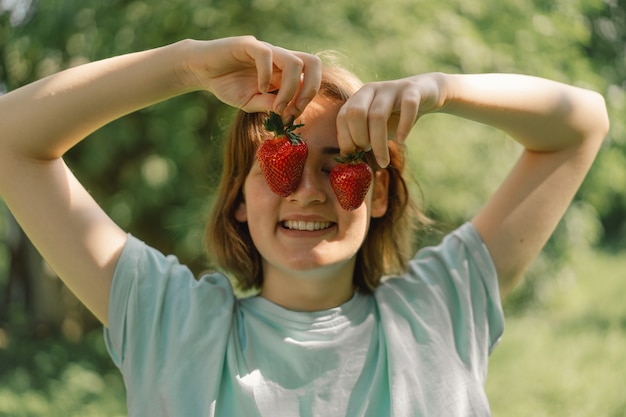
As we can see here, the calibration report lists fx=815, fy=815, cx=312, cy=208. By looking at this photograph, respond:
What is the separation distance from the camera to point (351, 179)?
60.7 inches

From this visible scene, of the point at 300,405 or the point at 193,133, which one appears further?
the point at 193,133

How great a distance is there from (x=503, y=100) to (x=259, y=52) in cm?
57

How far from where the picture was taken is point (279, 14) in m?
3.86

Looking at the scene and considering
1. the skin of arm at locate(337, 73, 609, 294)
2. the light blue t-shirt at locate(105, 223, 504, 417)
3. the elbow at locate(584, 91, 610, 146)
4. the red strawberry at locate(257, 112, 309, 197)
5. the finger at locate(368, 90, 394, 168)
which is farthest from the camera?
the elbow at locate(584, 91, 610, 146)

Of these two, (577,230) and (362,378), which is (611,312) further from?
(362,378)

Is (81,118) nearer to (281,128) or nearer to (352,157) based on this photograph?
(281,128)

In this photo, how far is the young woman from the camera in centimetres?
156

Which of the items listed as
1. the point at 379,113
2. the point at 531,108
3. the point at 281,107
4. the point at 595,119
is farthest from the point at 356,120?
the point at 595,119

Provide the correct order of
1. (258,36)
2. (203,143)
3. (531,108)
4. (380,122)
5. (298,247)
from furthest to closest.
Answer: (203,143)
(258,36)
(531,108)
(298,247)
(380,122)

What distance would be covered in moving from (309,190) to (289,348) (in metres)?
0.34

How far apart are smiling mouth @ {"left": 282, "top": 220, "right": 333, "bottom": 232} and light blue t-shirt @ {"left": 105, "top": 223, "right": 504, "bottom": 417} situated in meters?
0.20

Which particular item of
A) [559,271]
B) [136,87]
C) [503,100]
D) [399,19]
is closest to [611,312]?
[559,271]

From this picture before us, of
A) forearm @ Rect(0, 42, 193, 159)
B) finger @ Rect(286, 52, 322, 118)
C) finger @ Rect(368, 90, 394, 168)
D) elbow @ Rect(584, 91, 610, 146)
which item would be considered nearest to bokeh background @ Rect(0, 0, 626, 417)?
elbow @ Rect(584, 91, 610, 146)

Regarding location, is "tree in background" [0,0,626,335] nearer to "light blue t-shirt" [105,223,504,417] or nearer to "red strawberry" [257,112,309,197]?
"light blue t-shirt" [105,223,504,417]
